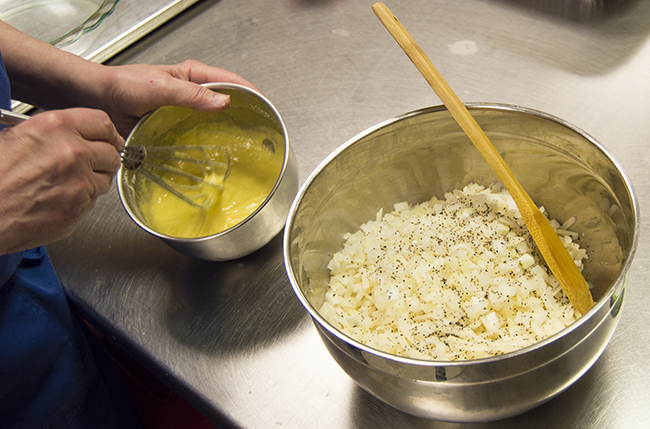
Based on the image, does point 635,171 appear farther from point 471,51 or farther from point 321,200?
point 321,200

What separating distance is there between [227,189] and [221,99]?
0.16 metres

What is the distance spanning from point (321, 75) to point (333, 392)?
0.71 metres

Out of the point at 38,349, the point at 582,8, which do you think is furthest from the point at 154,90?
the point at 582,8

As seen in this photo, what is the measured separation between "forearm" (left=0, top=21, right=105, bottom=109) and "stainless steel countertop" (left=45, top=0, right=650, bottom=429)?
0.75 feet

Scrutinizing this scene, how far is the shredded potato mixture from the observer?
616 millimetres

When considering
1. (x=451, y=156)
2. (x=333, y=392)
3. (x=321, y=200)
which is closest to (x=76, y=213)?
(x=321, y=200)

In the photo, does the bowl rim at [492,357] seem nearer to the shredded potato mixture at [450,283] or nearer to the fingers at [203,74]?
the shredded potato mixture at [450,283]

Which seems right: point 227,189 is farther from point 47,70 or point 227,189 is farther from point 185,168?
point 47,70

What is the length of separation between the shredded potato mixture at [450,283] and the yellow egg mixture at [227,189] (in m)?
0.19

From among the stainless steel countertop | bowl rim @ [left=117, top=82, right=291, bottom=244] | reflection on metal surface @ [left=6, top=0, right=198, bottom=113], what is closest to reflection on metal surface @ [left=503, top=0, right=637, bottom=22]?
the stainless steel countertop

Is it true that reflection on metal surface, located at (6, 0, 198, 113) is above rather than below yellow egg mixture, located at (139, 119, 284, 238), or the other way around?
above

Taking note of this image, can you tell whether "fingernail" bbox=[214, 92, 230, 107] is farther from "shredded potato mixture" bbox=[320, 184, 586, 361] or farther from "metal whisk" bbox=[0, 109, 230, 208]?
"shredded potato mixture" bbox=[320, 184, 586, 361]

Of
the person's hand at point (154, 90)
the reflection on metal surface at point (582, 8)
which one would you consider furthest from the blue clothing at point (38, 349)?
the reflection on metal surface at point (582, 8)

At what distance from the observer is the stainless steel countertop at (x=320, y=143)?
2.28 ft
